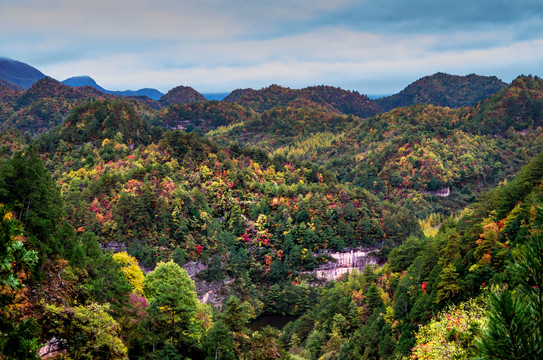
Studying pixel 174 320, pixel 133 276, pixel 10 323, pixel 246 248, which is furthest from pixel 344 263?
pixel 10 323

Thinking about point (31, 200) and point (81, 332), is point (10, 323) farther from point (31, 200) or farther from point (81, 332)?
point (31, 200)

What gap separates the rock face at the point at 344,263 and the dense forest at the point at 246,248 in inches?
53.8

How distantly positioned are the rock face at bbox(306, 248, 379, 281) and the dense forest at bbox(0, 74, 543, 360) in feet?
4.49

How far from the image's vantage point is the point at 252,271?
313 feet

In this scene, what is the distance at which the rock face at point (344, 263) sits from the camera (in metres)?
99.6

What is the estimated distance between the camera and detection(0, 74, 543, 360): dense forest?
19.0 m

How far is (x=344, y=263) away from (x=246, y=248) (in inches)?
1122

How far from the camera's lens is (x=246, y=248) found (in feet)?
322

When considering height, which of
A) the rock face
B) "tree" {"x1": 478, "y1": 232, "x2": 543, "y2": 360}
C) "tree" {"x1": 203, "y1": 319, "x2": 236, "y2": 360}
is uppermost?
"tree" {"x1": 478, "y1": 232, "x2": 543, "y2": 360}

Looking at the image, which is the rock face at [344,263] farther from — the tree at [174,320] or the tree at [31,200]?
the tree at [31,200]

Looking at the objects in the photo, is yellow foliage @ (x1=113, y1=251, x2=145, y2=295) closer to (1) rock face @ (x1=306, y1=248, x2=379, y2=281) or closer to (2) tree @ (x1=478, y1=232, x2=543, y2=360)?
(2) tree @ (x1=478, y1=232, x2=543, y2=360)

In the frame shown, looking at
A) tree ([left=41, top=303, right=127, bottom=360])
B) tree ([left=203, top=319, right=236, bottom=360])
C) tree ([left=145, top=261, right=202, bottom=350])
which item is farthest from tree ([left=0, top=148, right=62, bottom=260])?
tree ([left=203, top=319, right=236, bottom=360])

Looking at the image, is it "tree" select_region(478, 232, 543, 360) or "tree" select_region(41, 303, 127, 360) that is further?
"tree" select_region(41, 303, 127, 360)

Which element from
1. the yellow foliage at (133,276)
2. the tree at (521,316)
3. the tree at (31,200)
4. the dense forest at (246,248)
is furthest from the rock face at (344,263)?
the tree at (521,316)
